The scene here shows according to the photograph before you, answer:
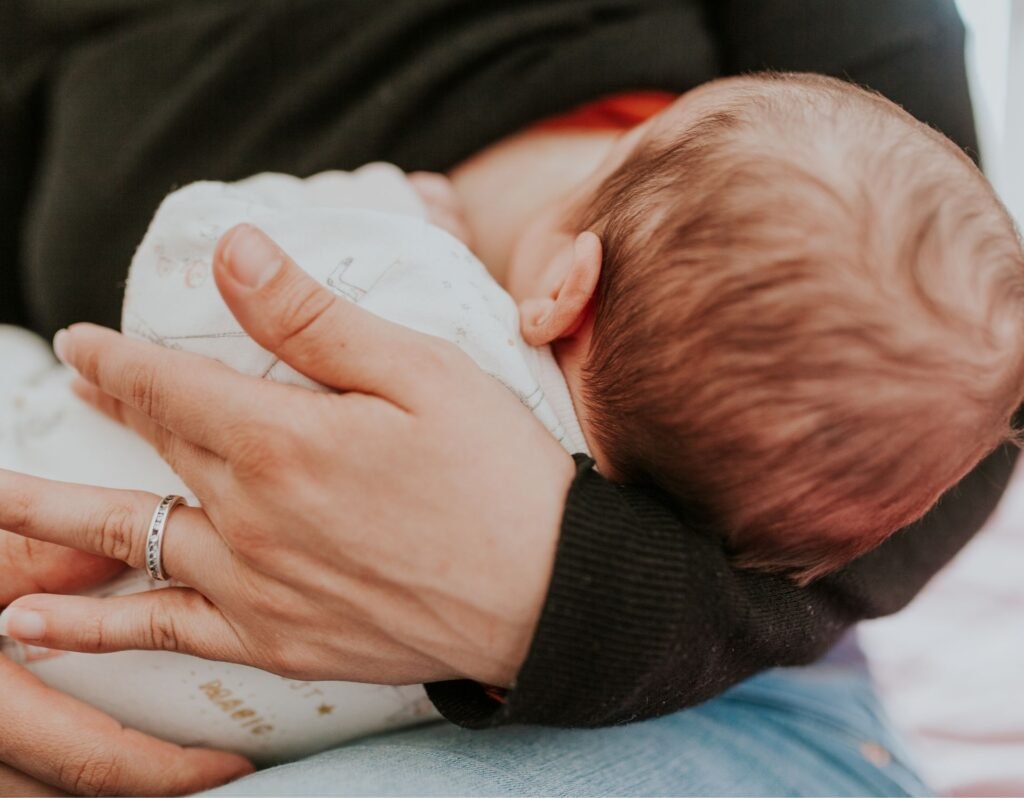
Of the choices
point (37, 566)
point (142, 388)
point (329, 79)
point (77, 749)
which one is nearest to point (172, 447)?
point (142, 388)

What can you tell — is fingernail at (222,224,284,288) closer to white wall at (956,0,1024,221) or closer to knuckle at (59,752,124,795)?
knuckle at (59,752,124,795)

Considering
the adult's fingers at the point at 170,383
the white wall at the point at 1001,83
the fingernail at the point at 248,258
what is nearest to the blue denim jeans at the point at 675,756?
the adult's fingers at the point at 170,383

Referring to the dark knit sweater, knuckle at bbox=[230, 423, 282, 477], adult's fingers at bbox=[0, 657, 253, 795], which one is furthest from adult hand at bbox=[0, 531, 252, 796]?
the dark knit sweater

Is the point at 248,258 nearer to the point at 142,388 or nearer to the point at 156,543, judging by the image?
the point at 142,388

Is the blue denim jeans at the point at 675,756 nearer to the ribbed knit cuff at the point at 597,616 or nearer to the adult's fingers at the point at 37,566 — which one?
the ribbed knit cuff at the point at 597,616

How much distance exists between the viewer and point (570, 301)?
0.75 metres

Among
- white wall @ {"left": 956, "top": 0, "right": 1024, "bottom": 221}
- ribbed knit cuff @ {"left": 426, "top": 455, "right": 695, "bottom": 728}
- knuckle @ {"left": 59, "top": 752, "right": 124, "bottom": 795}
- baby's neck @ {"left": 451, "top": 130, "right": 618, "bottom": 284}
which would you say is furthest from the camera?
white wall @ {"left": 956, "top": 0, "right": 1024, "bottom": 221}

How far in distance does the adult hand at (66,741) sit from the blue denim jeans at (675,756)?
0.09 m

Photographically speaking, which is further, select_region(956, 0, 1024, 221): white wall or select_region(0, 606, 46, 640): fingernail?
select_region(956, 0, 1024, 221): white wall

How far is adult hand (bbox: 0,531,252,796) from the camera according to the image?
2.41ft

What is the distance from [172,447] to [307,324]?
0.21m

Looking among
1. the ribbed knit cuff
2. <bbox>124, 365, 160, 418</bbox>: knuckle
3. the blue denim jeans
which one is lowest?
the blue denim jeans

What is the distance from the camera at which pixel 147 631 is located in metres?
0.72

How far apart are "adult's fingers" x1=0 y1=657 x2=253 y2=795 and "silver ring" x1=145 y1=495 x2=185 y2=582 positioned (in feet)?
0.53
